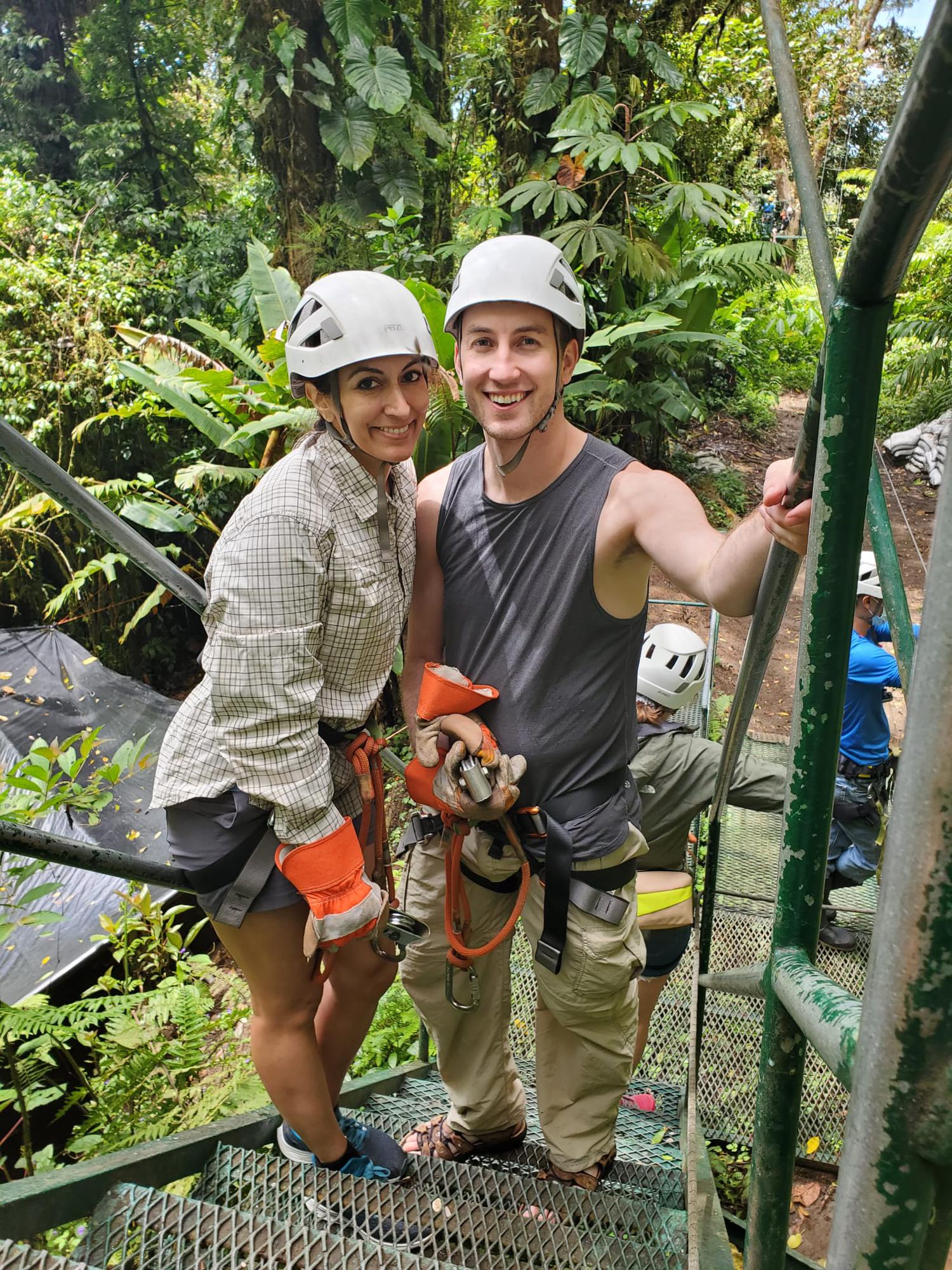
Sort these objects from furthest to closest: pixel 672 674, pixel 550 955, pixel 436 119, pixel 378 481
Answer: pixel 436 119
pixel 672 674
pixel 550 955
pixel 378 481

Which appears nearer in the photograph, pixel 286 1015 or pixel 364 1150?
pixel 286 1015

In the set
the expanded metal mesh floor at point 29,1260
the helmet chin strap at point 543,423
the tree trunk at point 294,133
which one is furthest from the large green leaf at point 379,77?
the expanded metal mesh floor at point 29,1260

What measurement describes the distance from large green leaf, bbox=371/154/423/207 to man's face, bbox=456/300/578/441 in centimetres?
758

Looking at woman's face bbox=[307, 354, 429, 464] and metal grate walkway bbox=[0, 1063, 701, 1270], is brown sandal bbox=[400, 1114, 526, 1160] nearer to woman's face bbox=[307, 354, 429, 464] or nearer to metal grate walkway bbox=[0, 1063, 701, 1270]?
metal grate walkway bbox=[0, 1063, 701, 1270]

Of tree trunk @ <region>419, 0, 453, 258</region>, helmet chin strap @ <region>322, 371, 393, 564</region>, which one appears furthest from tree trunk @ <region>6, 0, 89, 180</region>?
helmet chin strap @ <region>322, 371, 393, 564</region>

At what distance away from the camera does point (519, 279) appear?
79.9 inches

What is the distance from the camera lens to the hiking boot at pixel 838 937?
4.64 m

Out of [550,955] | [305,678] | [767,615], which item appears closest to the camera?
[767,615]

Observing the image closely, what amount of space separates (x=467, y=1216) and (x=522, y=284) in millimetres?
2041

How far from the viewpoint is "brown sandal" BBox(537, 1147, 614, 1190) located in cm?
235

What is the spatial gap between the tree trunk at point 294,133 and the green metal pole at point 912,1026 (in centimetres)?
933

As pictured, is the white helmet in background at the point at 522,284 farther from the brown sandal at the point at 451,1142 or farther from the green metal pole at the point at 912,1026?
the brown sandal at the point at 451,1142

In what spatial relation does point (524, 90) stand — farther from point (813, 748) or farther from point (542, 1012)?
point (813, 748)

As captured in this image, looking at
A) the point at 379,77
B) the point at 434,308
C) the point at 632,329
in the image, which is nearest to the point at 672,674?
the point at 434,308
